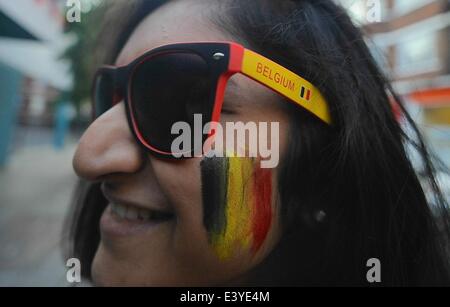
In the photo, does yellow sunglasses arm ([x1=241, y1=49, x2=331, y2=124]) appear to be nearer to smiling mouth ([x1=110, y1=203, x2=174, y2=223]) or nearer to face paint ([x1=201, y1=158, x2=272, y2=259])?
face paint ([x1=201, y1=158, x2=272, y2=259])

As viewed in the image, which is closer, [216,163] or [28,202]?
[216,163]

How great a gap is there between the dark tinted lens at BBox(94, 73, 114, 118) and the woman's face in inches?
2.1

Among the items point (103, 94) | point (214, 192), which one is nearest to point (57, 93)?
point (103, 94)

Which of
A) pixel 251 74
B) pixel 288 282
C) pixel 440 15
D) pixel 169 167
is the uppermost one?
pixel 440 15

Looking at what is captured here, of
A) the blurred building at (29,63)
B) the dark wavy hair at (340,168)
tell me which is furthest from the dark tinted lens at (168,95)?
the blurred building at (29,63)

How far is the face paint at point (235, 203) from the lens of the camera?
1.77 ft

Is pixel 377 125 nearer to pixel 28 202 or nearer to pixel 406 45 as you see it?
pixel 406 45

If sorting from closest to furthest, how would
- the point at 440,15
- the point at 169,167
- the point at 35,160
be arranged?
1. the point at 169,167
2. the point at 440,15
3. the point at 35,160

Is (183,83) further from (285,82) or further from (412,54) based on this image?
(412,54)

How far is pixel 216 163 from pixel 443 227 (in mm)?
447

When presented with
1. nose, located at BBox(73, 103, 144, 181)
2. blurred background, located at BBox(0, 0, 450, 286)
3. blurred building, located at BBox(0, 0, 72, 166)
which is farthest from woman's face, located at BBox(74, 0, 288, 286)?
blurred building, located at BBox(0, 0, 72, 166)

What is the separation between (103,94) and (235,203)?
31cm

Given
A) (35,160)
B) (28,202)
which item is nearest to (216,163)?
(28,202)

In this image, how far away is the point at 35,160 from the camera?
10.2 feet
